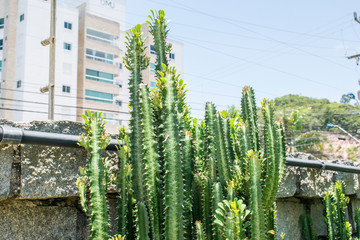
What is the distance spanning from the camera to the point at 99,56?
1644 inches

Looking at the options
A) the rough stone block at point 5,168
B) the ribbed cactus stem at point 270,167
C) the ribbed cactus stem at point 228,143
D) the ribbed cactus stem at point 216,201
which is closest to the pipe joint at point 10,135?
the rough stone block at point 5,168

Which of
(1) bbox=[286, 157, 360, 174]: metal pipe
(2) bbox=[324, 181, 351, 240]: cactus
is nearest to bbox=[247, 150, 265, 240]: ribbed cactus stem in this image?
(1) bbox=[286, 157, 360, 174]: metal pipe

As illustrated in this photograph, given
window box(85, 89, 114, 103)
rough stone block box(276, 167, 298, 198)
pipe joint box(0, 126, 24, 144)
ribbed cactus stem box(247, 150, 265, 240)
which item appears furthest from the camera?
window box(85, 89, 114, 103)

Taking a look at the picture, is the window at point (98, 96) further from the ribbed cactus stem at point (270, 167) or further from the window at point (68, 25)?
the ribbed cactus stem at point (270, 167)

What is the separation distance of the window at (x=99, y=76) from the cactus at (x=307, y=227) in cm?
3858

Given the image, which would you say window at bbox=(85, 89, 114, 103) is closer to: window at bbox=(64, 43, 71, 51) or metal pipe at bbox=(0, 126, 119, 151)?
window at bbox=(64, 43, 71, 51)

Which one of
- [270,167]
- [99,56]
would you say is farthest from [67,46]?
[270,167]

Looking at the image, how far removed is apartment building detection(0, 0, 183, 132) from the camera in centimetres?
3672

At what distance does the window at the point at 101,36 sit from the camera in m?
41.4

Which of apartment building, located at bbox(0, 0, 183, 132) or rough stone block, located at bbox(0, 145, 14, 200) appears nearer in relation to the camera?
rough stone block, located at bbox(0, 145, 14, 200)

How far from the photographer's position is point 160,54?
7.22ft

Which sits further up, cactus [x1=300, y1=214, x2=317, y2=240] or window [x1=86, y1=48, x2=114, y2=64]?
window [x1=86, y1=48, x2=114, y2=64]

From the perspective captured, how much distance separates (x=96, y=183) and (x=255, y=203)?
33.1 inches

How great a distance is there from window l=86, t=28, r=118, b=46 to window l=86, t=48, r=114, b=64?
172 centimetres
